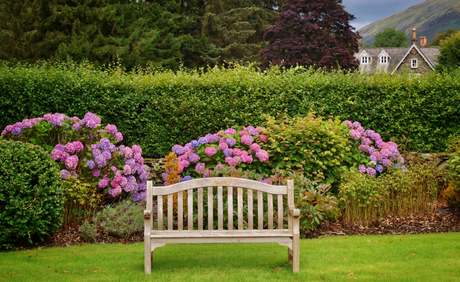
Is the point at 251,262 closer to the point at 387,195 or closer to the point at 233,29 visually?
the point at 387,195

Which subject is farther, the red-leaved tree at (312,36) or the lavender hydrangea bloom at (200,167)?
the red-leaved tree at (312,36)

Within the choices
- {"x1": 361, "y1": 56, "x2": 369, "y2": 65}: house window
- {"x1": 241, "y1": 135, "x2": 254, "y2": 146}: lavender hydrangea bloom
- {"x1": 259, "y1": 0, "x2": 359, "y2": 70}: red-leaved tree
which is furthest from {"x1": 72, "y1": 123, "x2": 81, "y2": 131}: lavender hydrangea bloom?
{"x1": 361, "y1": 56, "x2": 369, "y2": 65}: house window

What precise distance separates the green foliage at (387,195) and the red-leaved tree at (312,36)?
1545 centimetres

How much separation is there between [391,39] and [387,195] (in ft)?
201

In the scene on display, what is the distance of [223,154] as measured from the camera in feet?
22.8

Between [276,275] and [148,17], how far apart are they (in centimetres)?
2080

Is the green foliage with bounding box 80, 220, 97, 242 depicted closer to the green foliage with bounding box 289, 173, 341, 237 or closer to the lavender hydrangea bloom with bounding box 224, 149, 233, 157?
the lavender hydrangea bloom with bounding box 224, 149, 233, 157

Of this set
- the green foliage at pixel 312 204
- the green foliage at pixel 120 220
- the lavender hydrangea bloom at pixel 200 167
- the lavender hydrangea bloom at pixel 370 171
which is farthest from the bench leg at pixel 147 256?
the lavender hydrangea bloom at pixel 370 171

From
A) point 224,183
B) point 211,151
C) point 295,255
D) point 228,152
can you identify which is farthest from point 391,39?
point 295,255

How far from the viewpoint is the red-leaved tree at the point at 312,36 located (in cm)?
2186

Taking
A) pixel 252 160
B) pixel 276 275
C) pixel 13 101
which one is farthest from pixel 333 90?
pixel 13 101

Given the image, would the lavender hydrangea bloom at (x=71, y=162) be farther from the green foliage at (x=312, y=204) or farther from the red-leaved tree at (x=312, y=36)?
the red-leaved tree at (x=312, y=36)

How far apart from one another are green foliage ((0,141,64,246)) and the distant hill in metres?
120

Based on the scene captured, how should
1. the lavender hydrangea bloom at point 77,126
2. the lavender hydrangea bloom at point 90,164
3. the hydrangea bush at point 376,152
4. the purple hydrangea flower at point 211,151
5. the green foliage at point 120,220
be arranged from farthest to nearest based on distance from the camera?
1. the hydrangea bush at point 376,152
2. the purple hydrangea flower at point 211,151
3. the lavender hydrangea bloom at point 77,126
4. the lavender hydrangea bloom at point 90,164
5. the green foliage at point 120,220
